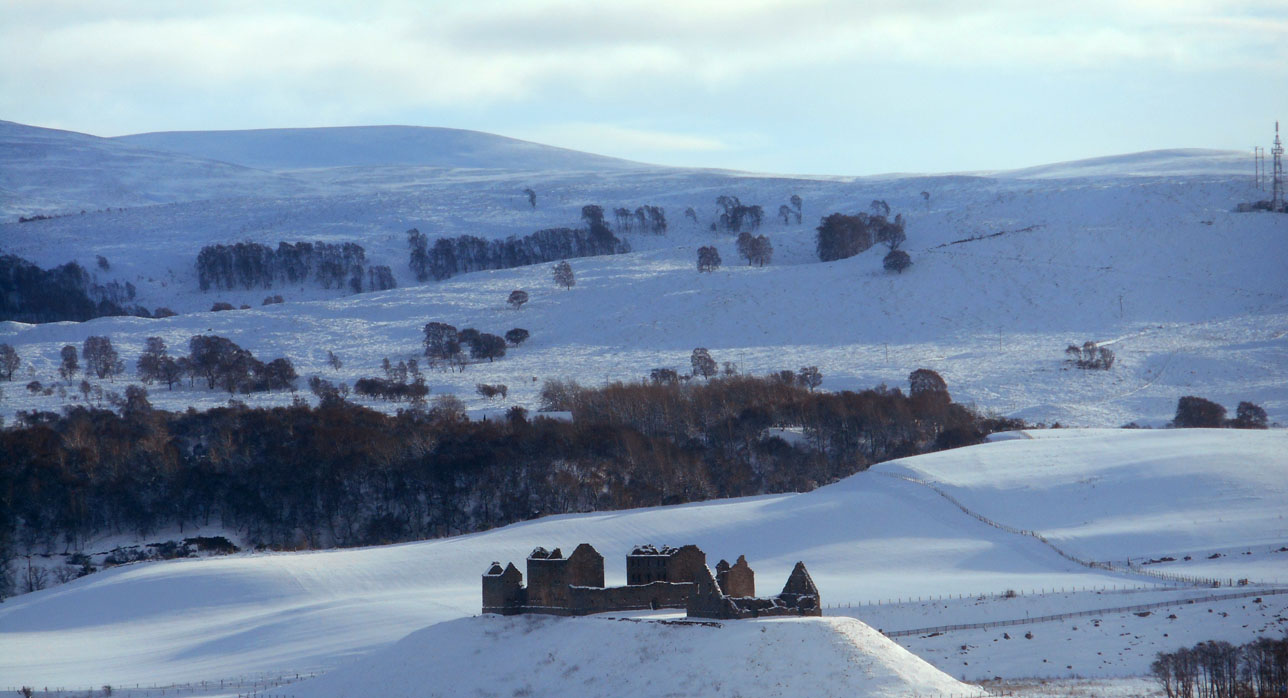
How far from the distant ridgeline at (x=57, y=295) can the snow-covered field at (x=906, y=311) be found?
435 centimetres

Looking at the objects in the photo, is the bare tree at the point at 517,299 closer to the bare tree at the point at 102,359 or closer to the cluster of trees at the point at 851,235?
the cluster of trees at the point at 851,235

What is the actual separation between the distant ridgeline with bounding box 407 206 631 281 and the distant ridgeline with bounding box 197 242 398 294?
5772 mm

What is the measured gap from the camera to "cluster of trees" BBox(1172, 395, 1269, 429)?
263 ft

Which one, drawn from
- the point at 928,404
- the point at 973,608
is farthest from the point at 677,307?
the point at 973,608

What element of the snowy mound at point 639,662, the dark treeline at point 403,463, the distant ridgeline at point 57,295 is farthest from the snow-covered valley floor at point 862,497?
the dark treeline at point 403,463

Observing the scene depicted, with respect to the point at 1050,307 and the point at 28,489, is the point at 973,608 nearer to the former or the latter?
the point at 28,489

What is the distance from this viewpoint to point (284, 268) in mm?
157250

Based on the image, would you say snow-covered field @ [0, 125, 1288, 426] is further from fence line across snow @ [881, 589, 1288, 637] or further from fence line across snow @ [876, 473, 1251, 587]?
fence line across snow @ [881, 589, 1288, 637]

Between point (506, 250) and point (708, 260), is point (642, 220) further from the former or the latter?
point (708, 260)

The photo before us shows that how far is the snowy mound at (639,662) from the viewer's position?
1248 inches

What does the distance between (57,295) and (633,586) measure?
423 feet

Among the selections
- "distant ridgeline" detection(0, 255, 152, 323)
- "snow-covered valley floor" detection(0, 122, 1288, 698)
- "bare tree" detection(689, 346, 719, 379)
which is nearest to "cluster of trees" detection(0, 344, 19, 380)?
"snow-covered valley floor" detection(0, 122, 1288, 698)

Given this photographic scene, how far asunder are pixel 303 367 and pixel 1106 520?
70138mm

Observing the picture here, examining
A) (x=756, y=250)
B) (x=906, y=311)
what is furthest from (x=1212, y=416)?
(x=756, y=250)
